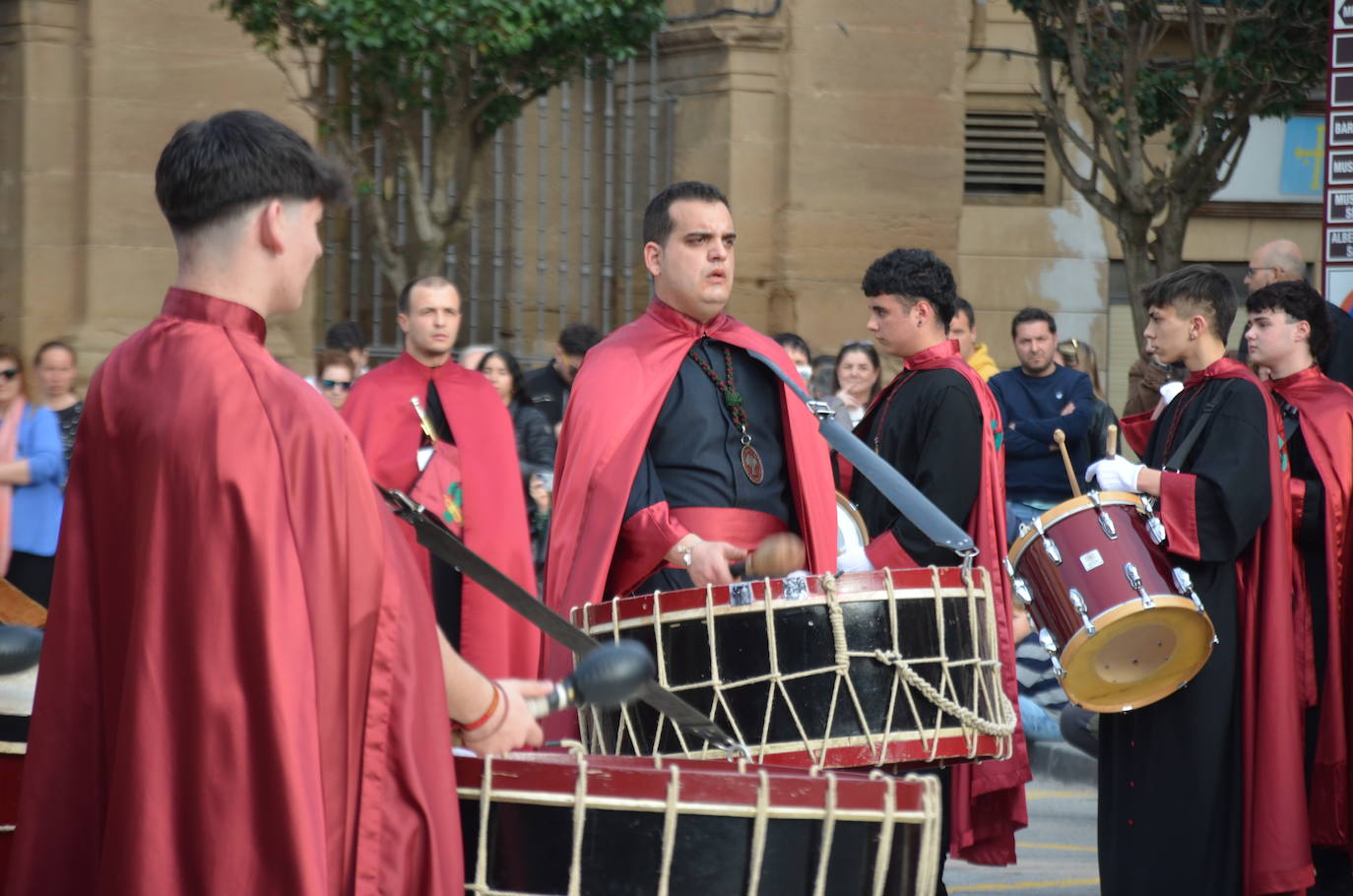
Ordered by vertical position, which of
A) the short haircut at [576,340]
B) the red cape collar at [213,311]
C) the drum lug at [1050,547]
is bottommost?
the drum lug at [1050,547]

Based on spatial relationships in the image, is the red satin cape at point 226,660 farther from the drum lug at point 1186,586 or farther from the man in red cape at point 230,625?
the drum lug at point 1186,586

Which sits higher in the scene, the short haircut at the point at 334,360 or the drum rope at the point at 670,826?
A: the short haircut at the point at 334,360

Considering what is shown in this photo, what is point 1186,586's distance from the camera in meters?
5.71

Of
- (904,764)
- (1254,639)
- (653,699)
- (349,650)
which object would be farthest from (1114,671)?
(349,650)

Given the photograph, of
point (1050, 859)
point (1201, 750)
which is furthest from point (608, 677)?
point (1050, 859)

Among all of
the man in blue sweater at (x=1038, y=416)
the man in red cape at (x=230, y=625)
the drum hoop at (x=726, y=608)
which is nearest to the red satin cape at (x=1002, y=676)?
the drum hoop at (x=726, y=608)

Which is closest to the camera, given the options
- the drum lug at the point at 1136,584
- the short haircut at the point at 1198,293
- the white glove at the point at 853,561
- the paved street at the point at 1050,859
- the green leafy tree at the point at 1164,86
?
the white glove at the point at 853,561

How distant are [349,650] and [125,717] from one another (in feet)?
1.09

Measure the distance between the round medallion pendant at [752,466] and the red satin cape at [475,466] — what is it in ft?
9.60

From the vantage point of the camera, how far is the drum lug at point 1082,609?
5.55 meters

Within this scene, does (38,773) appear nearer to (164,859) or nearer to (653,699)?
(164,859)

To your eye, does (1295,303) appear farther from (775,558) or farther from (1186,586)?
(775,558)

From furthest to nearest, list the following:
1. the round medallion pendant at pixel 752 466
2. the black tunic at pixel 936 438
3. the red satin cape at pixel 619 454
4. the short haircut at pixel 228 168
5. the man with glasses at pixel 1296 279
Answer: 1. the man with glasses at pixel 1296 279
2. the black tunic at pixel 936 438
3. the round medallion pendant at pixel 752 466
4. the red satin cape at pixel 619 454
5. the short haircut at pixel 228 168

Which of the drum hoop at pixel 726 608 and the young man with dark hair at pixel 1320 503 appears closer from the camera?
the drum hoop at pixel 726 608
